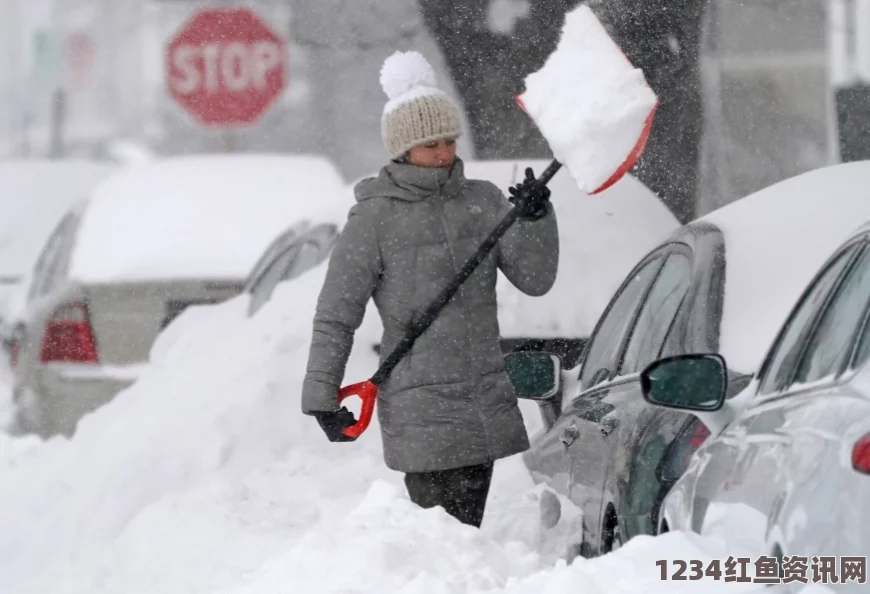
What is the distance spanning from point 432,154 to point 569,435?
844 millimetres

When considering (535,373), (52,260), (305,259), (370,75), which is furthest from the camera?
(370,75)

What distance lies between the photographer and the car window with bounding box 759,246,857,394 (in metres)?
3.58

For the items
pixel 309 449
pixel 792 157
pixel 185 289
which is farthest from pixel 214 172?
pixel 792 157

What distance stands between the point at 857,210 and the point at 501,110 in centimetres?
904

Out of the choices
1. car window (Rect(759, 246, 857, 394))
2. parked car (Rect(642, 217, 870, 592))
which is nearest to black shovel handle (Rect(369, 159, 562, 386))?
parked car (Rect(642, 217, 870, 592))

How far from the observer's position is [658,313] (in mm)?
4805

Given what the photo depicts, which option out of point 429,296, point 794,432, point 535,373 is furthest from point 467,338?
point 794,432

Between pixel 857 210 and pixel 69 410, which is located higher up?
pixel 857 210

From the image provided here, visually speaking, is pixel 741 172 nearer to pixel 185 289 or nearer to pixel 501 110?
pixel 501 110

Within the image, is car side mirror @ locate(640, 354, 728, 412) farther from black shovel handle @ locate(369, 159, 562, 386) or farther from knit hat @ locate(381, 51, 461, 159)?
knit hat @ locate(381, 51, 461, 159)

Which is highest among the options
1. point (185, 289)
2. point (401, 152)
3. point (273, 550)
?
point (401, 152)

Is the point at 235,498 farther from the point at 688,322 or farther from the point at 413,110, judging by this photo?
the point at 688,322

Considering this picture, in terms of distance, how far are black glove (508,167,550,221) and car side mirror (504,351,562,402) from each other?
370mm

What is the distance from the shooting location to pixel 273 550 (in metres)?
6.80
